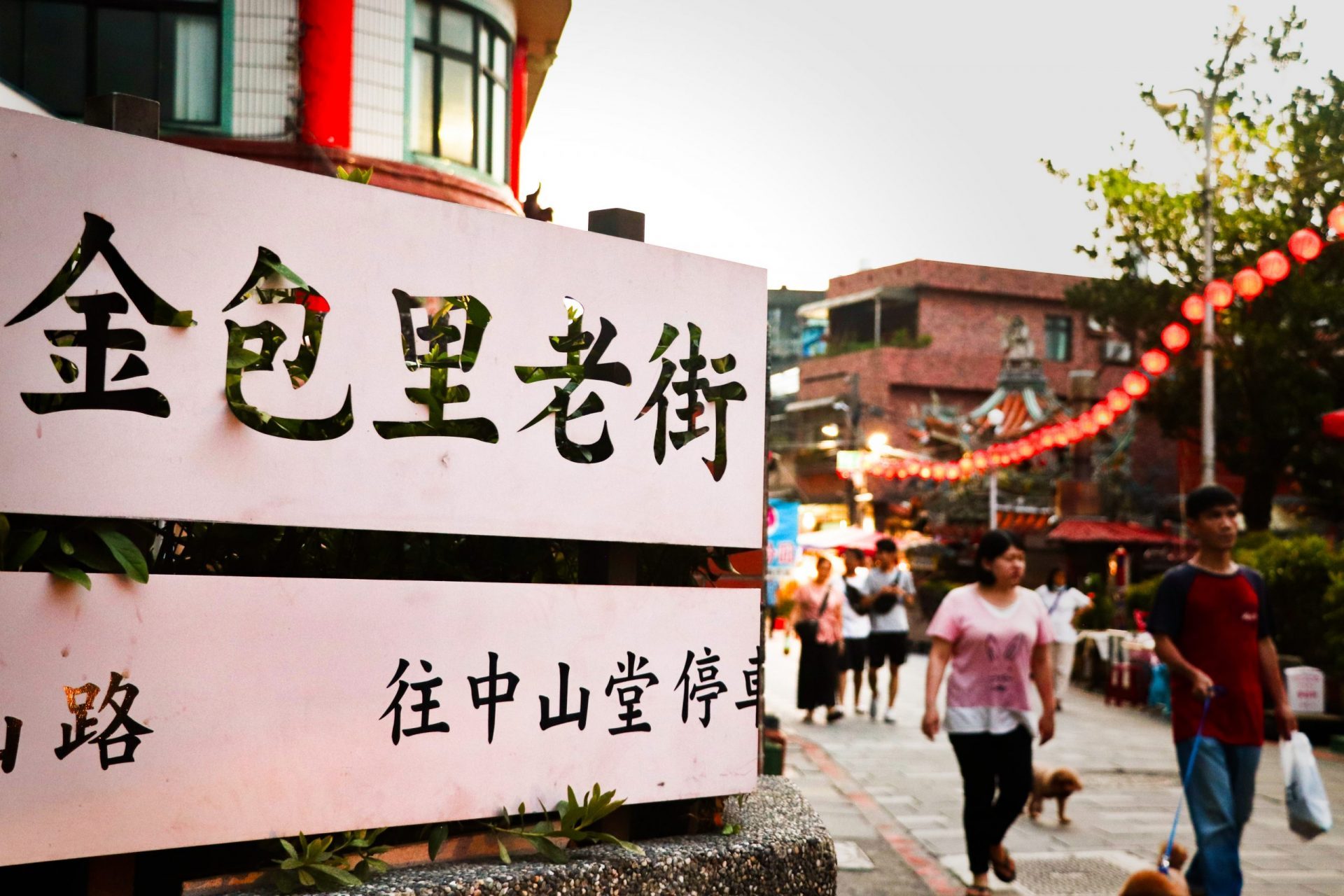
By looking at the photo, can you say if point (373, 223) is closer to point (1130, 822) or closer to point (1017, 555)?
point (1017, 555)

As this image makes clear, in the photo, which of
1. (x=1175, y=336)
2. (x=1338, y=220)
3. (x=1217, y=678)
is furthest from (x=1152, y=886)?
(x=1175, y=336)

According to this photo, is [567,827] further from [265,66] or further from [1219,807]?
[265,66]

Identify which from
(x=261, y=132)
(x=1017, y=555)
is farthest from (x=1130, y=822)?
(x=261, y=132)

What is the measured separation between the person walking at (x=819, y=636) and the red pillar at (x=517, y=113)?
513 cm

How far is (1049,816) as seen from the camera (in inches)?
347

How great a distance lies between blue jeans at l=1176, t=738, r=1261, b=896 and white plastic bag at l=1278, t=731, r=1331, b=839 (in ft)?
0.52

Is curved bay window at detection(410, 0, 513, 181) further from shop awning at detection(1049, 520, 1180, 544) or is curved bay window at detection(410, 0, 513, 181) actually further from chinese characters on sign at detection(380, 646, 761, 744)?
shop awning at detection(1049, 520, 1180, 544)

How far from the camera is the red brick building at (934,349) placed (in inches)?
1729

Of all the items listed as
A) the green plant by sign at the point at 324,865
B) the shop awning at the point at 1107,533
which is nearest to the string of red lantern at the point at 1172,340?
the shop awning at the point at 1107,533

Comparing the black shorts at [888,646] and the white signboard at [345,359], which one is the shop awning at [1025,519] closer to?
the black shorts at [888,646]

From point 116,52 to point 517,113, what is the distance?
4.24 meters

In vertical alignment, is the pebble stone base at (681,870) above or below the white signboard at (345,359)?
below

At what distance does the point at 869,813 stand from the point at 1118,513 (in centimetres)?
2938

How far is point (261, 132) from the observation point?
37.5 feet
